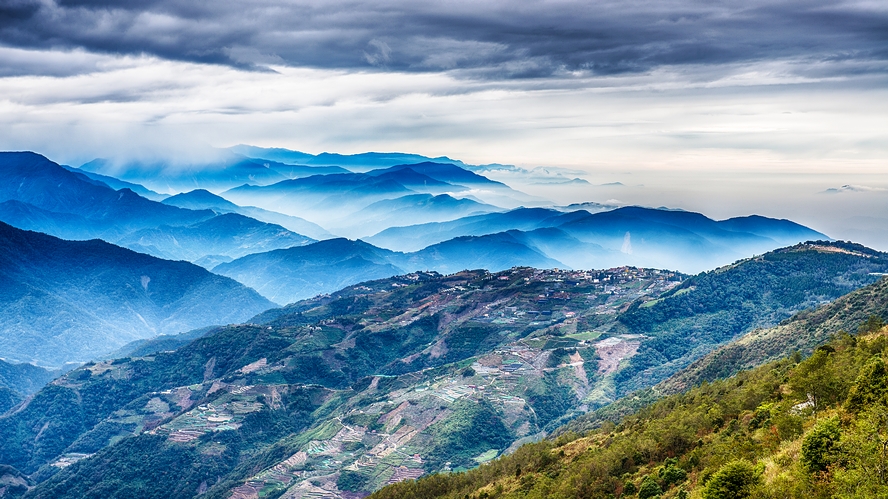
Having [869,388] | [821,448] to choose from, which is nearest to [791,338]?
[869,388]

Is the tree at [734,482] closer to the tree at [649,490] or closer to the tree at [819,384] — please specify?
the tree at [649,490]

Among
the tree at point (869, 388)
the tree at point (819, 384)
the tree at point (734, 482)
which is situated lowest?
the tree at point (819, 384)

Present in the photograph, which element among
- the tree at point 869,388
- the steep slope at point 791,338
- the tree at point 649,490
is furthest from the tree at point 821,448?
the steep slope at point 791,338

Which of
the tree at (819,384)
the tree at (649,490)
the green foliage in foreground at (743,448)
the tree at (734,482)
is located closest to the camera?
the green foliage in foreground at (743,448)

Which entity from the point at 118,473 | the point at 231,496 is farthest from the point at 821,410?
the point at 118,473

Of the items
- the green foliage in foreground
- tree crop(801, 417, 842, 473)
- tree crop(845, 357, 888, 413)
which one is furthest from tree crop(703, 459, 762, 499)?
tree crop(845, 357, 888, 413)

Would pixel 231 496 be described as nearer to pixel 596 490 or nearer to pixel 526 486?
pixel 526 486

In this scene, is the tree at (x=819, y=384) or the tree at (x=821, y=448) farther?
the tree at (x=819, y=384)
